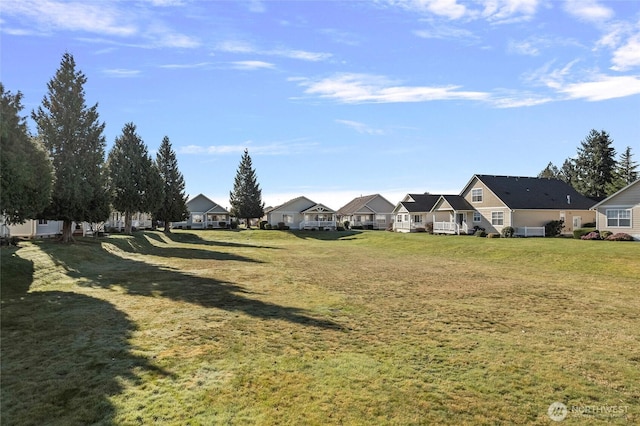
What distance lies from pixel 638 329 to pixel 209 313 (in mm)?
10759

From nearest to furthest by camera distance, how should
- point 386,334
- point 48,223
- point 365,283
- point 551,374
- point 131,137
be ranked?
1. point 551,374
2. point 386,334
3. point 365,283
4. point 48,223
5. point 131,137

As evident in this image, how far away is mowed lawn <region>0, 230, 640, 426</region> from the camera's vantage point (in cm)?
536

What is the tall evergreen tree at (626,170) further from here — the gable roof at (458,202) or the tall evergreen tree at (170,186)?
the tall evergreen tree at (170,186)

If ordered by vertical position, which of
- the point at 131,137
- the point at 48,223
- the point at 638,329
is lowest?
the point at 638,329

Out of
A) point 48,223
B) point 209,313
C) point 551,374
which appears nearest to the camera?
point 551,374

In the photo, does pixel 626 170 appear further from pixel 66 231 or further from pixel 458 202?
pixel 66 231

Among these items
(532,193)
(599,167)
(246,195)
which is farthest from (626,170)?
(246,195)

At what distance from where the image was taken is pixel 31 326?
368 inches

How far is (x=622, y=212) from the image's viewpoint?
3453 cm

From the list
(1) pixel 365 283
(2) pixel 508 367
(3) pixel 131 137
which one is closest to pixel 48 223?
(3) pixel 131 137

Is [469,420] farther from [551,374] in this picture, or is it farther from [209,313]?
[209,313]

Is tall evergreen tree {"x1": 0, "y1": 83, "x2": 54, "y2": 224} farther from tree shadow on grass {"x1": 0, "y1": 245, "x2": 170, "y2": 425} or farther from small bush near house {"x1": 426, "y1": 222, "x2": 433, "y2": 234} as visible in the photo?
small bush near house {"x1": 426, "y1": 222, "x2": 433, "y2": 234}

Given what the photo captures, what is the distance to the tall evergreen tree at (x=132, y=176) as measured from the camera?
4338cm

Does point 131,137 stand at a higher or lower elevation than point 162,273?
higher
